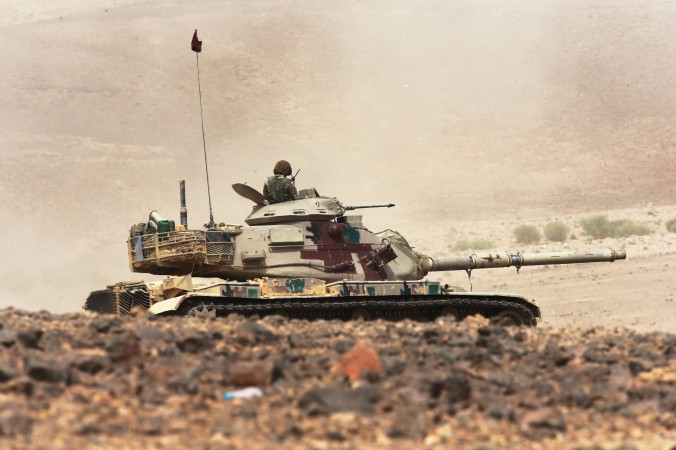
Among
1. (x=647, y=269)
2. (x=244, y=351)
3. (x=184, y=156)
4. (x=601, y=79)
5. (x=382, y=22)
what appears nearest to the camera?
(x=244, y=351)

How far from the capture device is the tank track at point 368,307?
1667cm

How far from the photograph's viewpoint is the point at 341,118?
66250mm

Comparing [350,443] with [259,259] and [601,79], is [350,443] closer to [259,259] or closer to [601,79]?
[259,259]

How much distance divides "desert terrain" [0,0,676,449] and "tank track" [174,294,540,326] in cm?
397

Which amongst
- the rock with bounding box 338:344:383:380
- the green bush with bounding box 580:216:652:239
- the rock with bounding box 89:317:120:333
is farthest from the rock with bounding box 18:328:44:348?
the green bush with bounding box 580:216:652:239

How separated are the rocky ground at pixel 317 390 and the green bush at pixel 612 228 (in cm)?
3649

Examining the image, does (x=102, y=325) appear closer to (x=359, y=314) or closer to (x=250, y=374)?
(x=250, y=374)

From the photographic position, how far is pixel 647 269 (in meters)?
37.5

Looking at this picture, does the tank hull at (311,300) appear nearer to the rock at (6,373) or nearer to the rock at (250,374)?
the rock at (250,374)

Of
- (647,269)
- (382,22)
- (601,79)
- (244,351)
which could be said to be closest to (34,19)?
(382,22)

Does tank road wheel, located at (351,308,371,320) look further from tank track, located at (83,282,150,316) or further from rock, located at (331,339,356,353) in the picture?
rock, located at (331,339,356,353)

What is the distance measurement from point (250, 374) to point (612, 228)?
132 ft

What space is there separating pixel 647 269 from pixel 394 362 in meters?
29.1

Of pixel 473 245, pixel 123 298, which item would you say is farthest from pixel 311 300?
pixel 473 245
